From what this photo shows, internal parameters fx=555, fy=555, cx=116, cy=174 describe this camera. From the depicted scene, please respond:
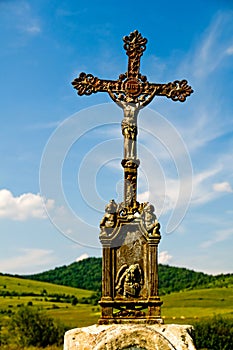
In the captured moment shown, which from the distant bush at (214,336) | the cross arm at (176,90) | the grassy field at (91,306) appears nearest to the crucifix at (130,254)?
the cross arm at (176,90)

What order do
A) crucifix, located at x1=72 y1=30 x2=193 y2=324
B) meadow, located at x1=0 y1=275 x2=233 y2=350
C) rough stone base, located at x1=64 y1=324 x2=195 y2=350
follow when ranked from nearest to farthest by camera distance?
rough stone base, located at x1=64 y1=324 x2=195 y2=350, crucifix, located at x1=72 y1=30 x2=193 y2=324, meadow, located at x1=0 y1=275 x2=233 y2=350

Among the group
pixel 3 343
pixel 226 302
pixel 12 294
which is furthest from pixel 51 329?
pixel 12 294

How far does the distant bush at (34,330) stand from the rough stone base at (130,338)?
2169 cm

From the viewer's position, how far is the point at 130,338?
8.65 metres

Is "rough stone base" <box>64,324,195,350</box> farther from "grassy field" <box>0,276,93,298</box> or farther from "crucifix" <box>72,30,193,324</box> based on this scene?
"grassy field" <box>0,276,93,298</box>

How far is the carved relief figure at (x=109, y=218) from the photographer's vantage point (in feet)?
32.0

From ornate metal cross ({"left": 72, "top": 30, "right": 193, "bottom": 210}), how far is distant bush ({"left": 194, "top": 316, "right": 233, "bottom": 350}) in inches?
761

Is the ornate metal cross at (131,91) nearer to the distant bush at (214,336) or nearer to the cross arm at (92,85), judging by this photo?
the cross arm at (92,85)

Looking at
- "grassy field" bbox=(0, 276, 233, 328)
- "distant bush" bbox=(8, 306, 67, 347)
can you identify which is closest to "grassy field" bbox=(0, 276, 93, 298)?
"grassy field" bbox=(0, 276, 233, 328)

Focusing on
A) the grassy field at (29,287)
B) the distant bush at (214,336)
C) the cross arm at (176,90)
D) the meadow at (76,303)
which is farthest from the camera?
the grassy field at (29,287)

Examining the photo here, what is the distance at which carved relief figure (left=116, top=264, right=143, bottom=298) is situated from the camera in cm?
964

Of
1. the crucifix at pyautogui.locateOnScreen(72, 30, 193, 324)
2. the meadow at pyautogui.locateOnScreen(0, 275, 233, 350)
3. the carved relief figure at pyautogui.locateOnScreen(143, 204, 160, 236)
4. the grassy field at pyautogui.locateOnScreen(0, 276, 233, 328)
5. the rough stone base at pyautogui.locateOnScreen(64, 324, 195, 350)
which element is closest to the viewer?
the rough stone base at pyautogui.locateOnScreen(64, 324, 195, 350)

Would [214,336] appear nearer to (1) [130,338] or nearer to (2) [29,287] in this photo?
(1) [130,338]

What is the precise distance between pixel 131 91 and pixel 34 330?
23.2 m
